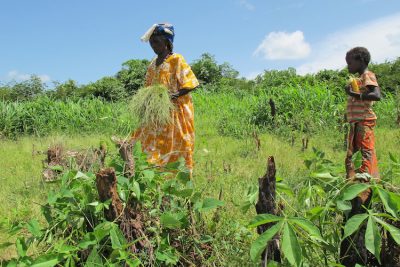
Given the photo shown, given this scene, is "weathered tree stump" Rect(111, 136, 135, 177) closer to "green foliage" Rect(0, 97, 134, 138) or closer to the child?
the child

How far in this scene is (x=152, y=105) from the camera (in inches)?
120

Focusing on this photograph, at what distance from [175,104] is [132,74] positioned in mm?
13463

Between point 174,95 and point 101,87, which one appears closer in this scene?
point 174,95

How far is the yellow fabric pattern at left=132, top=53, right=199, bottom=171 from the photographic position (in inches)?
132

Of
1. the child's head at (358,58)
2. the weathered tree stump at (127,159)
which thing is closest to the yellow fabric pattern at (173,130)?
the child's head at (358,58)

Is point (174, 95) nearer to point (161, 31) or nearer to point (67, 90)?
point (161, 31)

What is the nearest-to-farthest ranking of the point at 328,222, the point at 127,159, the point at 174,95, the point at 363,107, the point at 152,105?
the point at 328,222
the point at 127,159
the point at 152,105
the point at 174,95
the point at 363,107

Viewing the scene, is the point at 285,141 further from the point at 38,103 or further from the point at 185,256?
the point at 38,103

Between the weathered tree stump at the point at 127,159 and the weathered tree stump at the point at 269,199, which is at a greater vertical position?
the weathered tree stump at the point at 127,159

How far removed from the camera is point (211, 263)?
194 centimetres

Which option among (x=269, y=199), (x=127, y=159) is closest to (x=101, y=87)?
(x=127, y=159)

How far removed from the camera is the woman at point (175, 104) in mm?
3344

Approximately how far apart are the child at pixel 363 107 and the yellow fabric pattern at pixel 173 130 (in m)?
1.31

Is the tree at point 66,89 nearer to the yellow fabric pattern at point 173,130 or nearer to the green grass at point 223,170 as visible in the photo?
the green grass at point 223,170
